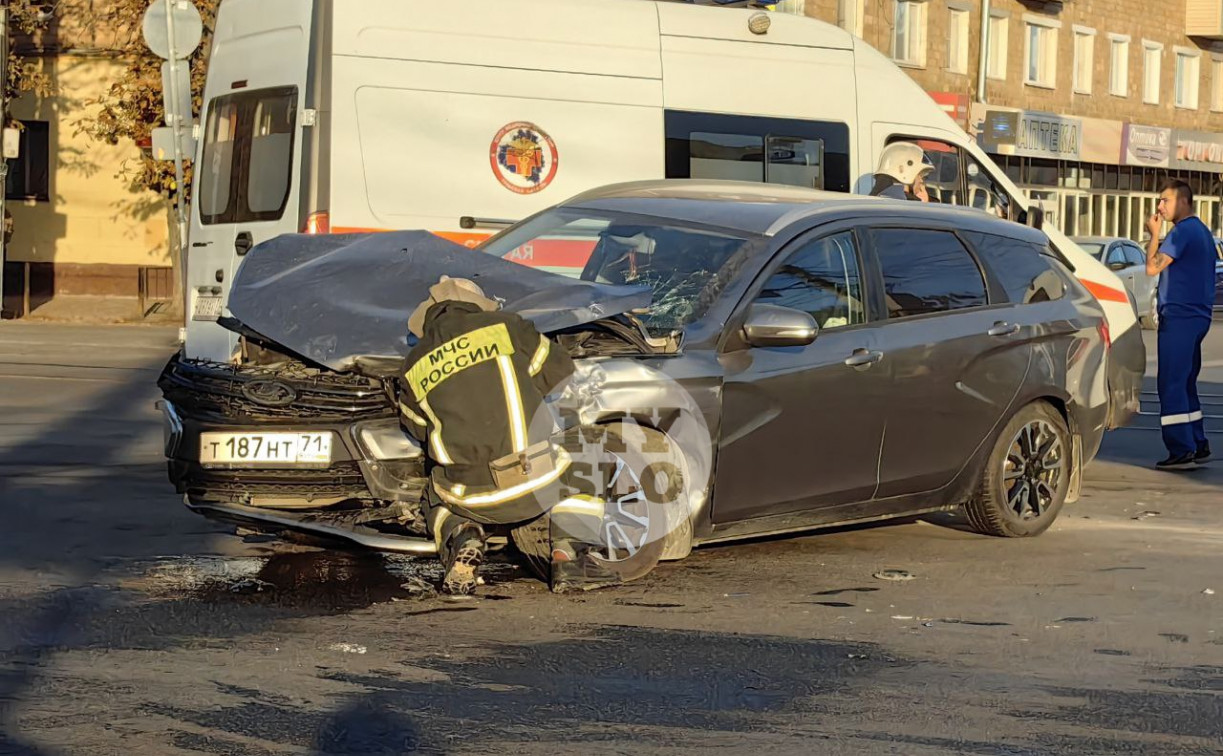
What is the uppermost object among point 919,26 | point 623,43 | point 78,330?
point 919,26

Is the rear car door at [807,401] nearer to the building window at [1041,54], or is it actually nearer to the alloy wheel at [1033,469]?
the alloy wheel at [1033,469]

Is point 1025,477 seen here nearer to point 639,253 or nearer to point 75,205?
point 639,253

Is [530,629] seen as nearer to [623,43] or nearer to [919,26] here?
[623,43]

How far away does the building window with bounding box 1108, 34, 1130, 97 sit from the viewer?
47125 millimetres

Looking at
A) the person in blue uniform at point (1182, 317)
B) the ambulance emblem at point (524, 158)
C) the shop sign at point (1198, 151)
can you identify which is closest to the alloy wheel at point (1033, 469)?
the person in blue uniform at point (1182, 317)

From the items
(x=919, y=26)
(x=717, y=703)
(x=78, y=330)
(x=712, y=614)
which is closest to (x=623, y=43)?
(x=712, y=614)

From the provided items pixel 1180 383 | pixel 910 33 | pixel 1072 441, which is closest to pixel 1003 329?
pixel 1072 441

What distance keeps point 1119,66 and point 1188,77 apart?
14.6 ft

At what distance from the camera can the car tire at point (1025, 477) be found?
8609 millimetres

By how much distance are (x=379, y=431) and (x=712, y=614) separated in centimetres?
140

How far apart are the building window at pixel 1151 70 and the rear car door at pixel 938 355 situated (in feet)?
139

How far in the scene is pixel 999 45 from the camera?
42.5 meters

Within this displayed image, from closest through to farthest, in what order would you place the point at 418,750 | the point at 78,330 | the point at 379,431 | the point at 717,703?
the point at 418,750, the point at 717,703, the point at 379,431, the point at 78,330

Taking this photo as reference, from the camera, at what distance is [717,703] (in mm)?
5473
